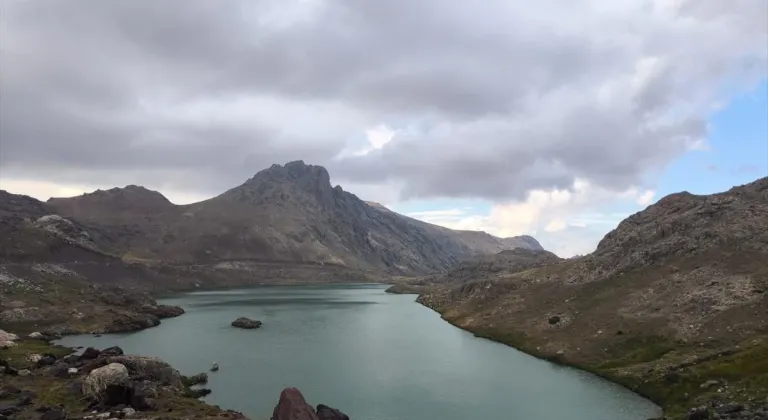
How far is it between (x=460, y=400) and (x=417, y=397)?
5.97 meters

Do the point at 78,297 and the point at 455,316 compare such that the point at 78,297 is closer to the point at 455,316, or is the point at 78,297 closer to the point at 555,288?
the point at 455,316

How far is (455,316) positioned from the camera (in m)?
164

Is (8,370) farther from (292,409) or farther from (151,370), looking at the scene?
(292,409)

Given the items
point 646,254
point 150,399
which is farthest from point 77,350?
point 646,254

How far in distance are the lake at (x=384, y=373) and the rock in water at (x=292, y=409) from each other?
1062 cm

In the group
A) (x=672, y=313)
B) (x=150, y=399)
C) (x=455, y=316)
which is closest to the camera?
(x=150, y=399)

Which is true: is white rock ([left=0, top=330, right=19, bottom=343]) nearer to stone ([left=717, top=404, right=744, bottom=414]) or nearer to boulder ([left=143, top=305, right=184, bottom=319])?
boulder ([left=143, top=305, right=184, bottom=319])

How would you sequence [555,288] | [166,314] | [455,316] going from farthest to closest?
[166,314], [455,316], [555,288]

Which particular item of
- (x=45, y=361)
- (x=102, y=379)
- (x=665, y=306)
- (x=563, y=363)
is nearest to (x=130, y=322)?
(x=45, y=361)

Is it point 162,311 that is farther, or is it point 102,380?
point 162,311

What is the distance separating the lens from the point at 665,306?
102 metres

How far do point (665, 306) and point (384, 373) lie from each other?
5672cm

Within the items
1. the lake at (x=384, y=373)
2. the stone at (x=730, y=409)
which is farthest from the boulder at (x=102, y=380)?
the stone at (x=730, y=409)

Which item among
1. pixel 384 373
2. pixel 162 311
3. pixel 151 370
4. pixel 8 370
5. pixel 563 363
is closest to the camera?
pixel 151 370
